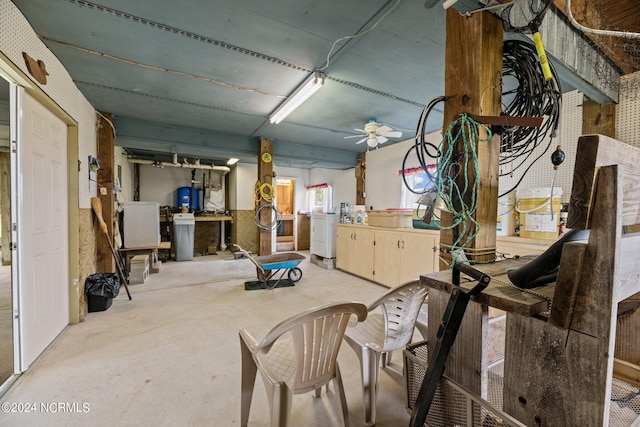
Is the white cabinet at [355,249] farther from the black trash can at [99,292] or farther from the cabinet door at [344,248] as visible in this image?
the black trash can at [99,292]

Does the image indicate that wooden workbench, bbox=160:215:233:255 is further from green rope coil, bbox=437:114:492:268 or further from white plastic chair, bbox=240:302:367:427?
green rope coil, bbox=437:114:492:268

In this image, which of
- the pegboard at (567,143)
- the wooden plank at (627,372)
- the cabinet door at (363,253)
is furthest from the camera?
the cabinet door at (363,253)

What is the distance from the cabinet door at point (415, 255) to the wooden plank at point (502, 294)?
2373mm

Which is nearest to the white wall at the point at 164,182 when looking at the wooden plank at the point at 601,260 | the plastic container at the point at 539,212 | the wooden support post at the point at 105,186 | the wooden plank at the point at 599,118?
the wooden support post at the point at 105,186

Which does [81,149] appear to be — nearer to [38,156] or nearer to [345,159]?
[38,156]

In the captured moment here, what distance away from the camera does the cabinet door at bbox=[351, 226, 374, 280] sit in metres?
4.29

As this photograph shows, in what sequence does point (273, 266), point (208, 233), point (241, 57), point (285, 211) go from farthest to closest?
1. point (285, 211)
2. point (208, 233)
3. point (273, 266)
4. point (241, 57)

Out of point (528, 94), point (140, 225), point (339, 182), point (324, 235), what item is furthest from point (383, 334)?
point (339, 182)

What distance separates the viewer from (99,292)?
115 inches

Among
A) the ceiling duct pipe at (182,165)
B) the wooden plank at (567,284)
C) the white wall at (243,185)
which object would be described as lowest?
the wooden plank at (567,284)

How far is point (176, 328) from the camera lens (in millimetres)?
2611

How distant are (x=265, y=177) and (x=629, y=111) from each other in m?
4.58

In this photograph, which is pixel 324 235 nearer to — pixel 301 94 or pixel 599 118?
pixel 301 94

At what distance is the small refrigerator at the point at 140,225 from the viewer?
15.8 feet
